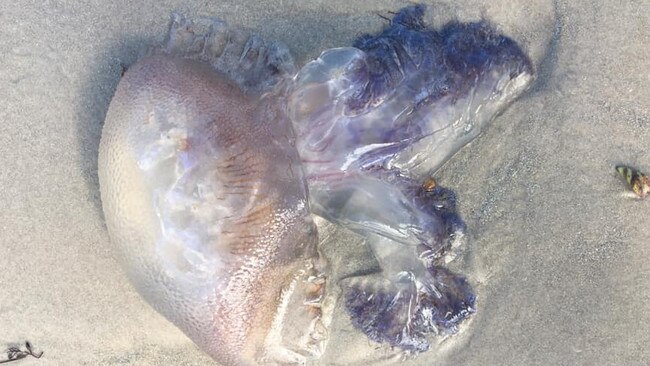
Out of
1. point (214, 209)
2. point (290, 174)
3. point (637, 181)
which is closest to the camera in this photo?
point (214, 209)

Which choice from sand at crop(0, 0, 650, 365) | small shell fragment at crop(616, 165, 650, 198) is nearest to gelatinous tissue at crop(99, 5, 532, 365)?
sand at crop(0, 0, 650, 365)

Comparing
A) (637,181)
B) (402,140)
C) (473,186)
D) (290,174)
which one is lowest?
(637,181)

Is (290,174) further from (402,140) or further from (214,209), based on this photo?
(402,140)

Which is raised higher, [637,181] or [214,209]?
[214,209]

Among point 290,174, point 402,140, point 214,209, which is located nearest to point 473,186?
point 402,140

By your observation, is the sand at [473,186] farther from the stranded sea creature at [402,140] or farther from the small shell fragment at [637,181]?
the stranded sea creature at [402,140]

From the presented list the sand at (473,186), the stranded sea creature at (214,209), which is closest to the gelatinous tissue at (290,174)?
the stranded sea creature at (214,209)

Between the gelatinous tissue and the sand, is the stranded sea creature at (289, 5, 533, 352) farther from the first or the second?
the sand

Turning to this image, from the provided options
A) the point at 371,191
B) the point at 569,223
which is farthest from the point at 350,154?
the point at 569,223
